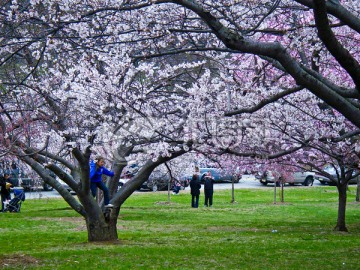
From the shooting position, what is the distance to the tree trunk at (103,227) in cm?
1331

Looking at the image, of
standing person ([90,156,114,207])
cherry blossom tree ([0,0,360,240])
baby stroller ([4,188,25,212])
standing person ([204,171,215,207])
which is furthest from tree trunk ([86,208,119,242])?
standing person ([204,171,215,207])

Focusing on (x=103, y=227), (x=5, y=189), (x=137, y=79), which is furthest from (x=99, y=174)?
(x=5, y=189)

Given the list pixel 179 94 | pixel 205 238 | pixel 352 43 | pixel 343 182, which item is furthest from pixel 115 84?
pixel 343 182

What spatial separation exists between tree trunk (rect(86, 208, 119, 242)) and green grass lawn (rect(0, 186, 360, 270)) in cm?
26

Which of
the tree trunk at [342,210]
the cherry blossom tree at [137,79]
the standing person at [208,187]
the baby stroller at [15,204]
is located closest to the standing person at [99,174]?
the cherry blossom tree at [137,79]

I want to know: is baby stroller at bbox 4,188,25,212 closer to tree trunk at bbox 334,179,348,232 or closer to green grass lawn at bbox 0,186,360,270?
green grass lawn at bbox 0,186,360,270

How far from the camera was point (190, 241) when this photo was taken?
13.9 metres

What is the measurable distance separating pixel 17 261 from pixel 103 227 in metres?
3.08

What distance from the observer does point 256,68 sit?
1130 centimetres

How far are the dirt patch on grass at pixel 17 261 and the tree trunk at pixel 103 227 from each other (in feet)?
7.49

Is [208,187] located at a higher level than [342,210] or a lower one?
higher

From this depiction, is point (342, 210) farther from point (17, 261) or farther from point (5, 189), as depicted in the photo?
point (5, 189)

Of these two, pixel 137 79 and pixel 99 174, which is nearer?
pixel 137 79

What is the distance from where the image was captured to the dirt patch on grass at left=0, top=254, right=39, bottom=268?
1012 centimetres
